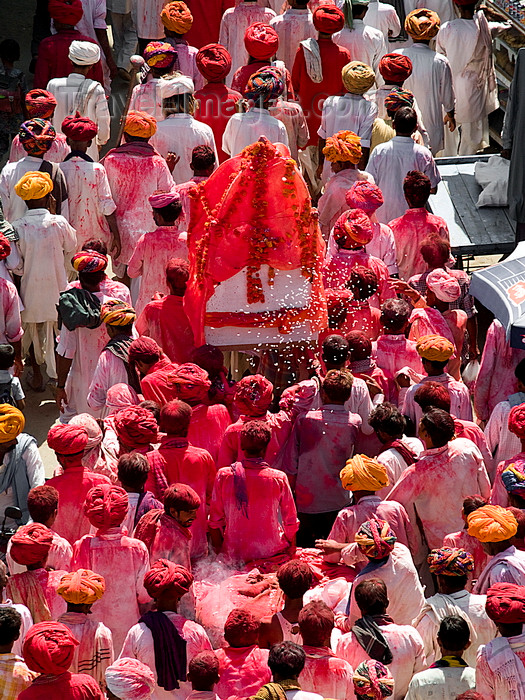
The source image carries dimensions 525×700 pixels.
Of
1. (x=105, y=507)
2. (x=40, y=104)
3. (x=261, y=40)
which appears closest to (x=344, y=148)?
(x=261, y=40)

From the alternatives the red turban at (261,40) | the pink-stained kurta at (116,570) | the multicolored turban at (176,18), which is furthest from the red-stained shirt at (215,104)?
the pink-stained kurta at (116,570)

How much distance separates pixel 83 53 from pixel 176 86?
112cm

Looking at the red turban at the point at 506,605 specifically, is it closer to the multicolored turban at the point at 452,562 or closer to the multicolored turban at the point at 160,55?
the multicolored turban at the point at 452,562

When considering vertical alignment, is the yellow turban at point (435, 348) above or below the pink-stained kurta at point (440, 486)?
above

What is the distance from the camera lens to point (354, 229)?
28.9 ft

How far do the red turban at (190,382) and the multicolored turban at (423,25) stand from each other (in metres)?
5.23

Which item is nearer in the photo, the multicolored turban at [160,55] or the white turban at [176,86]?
the white turban at [176,86]

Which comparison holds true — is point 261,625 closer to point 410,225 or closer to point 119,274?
point 410,225

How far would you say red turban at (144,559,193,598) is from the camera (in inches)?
239

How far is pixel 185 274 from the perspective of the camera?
28.1 ft

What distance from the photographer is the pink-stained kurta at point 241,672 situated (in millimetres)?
5906

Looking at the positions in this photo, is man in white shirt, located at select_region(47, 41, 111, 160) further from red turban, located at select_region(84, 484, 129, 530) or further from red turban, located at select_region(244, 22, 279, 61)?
red turban, located at select_region(84, 484, 129, 530)

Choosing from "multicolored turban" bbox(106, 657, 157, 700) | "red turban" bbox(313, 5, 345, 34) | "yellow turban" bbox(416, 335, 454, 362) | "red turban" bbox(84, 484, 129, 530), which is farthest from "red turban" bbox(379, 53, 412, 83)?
"multicolored turban" bbox(106, 657, 157, 700)

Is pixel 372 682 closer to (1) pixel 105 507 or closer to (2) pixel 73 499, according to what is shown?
(1) pixel 105 507
